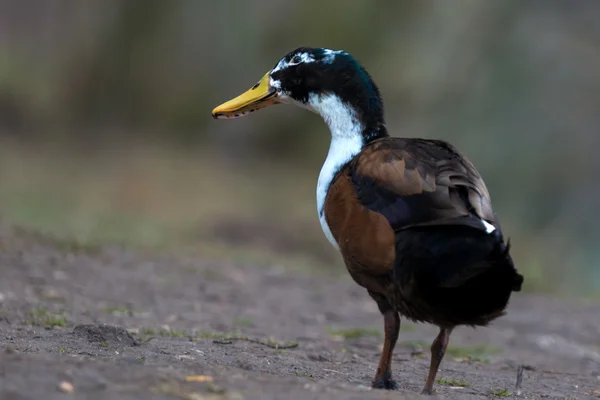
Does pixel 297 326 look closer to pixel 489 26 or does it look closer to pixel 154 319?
pixel 154 319

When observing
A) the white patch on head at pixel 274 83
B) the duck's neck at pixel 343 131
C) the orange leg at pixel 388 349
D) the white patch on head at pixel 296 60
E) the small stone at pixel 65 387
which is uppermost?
the white patch on head at pixel 296 60

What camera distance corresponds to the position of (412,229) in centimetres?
493

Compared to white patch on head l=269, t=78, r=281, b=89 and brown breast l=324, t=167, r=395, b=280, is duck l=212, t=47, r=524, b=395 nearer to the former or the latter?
brown breast l=324, t=167, r=395, b=280

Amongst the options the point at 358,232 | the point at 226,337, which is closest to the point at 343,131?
the point at 358,232

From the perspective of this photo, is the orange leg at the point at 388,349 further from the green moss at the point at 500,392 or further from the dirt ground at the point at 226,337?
the green moss at the point at 500,392

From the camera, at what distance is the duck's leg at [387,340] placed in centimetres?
530

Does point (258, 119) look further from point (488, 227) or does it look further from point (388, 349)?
point (488, 227)

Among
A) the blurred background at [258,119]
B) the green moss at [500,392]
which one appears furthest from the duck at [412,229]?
the blurred background at [258,119]

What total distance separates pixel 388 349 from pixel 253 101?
1.97 meters

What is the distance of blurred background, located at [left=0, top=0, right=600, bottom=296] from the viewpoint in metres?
15.4

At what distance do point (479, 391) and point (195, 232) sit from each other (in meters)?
9.57

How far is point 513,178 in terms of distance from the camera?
1748cm

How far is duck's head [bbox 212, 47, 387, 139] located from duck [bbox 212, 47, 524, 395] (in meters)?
0.01

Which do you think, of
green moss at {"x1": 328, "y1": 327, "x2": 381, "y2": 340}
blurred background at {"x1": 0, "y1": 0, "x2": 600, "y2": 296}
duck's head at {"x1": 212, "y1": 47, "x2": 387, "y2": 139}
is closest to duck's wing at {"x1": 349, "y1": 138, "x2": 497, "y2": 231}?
duck's head at {"x1": 212, "y1": 47, "x2": 387, "y2": 139}
